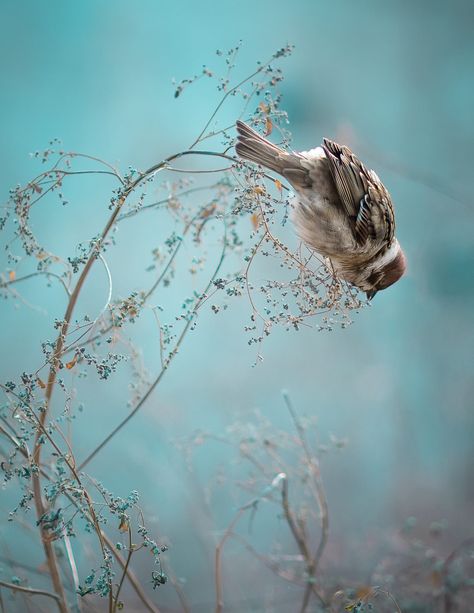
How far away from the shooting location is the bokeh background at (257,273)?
2.86 meters

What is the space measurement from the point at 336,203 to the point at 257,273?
1514mm

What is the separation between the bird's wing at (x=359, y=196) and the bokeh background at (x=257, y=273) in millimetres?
1153

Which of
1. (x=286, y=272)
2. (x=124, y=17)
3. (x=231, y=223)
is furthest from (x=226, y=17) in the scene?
(x=231, y=223)

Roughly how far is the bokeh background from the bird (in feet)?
3.80

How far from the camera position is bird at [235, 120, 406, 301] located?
1.52 m

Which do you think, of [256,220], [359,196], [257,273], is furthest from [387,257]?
[257,273]

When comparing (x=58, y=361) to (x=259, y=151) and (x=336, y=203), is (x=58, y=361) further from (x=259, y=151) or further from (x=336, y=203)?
(x=336, y=203)

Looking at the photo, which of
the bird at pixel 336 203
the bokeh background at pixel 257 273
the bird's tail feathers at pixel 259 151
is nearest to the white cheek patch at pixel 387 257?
the bird at pixel 336 203

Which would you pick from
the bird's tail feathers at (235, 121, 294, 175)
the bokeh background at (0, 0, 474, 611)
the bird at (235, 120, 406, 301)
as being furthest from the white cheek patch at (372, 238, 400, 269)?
the bokeh background at (0, 0, 474, 611)

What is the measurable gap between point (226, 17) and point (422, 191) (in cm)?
122

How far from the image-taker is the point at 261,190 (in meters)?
1.14

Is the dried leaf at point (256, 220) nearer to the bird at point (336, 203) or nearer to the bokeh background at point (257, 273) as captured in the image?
the bird at point (336, 203)

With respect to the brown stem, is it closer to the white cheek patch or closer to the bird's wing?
the bird's wing

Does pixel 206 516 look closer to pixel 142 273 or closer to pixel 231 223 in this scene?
pixel 142 273
